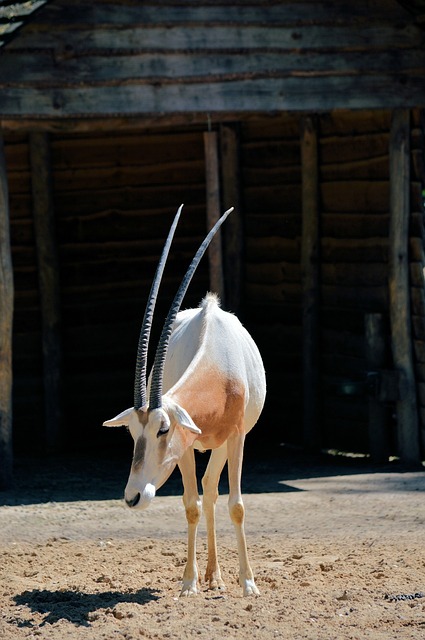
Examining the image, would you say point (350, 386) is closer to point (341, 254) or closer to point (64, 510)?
point (341, 254)

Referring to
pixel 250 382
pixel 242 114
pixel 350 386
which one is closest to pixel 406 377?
pixel 350 386

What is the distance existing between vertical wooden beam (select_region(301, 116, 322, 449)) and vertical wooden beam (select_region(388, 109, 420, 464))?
143 cm

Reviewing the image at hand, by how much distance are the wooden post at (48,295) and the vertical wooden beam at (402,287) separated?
374 cm

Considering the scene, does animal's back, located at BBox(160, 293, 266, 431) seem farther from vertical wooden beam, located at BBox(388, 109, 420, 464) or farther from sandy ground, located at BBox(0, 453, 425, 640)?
vertical wooden beam, located at BBox(388, 109, 420, 464)

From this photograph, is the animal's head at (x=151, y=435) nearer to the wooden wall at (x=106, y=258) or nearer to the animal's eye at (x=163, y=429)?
the animal's eye at (x=163, y=429)

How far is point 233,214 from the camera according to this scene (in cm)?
1252

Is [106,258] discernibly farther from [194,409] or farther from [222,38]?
[194,409]

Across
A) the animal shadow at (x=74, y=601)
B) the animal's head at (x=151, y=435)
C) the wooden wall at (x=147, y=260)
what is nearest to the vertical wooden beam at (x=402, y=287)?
the wooden wall at (x=147, y=260)

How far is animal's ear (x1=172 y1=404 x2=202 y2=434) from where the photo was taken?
565 centimetres

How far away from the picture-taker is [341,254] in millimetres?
11844

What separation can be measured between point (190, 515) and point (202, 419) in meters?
0.83

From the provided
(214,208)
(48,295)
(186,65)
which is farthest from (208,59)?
(48,295)

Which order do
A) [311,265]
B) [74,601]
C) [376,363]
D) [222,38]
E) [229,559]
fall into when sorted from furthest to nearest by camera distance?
[311,265] → [376,363] → [222,38] → [229,559] → [74,601]

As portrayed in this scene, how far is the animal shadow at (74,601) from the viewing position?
20.2ft
